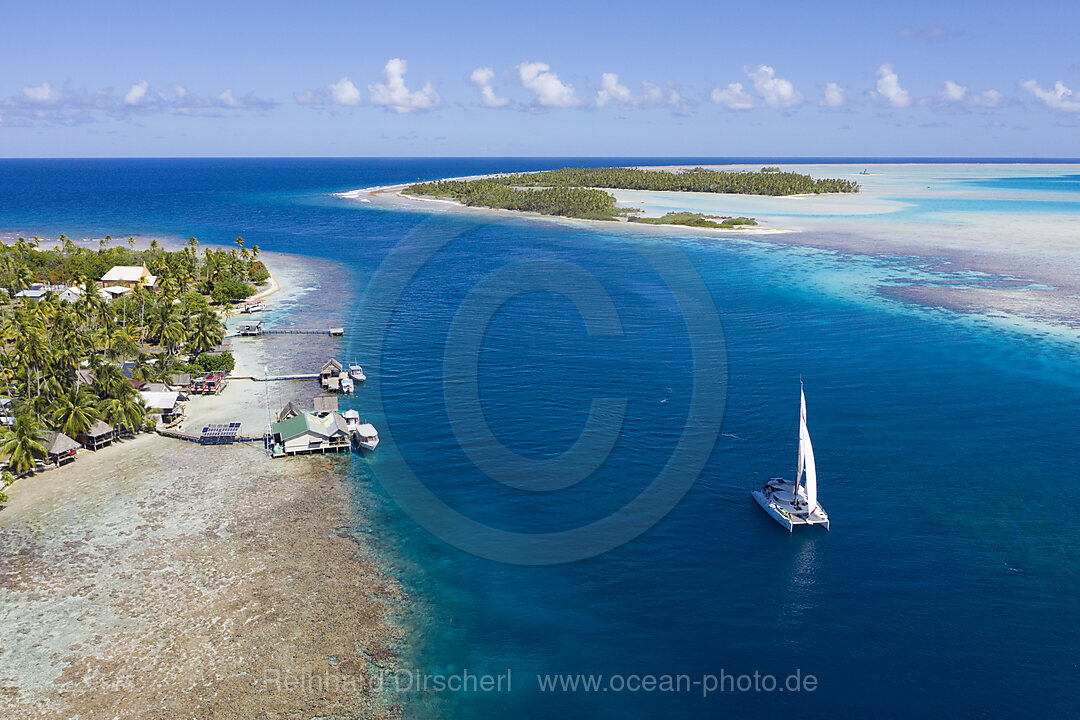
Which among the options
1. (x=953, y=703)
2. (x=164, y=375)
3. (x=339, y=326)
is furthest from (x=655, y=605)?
(x=339, y=326)

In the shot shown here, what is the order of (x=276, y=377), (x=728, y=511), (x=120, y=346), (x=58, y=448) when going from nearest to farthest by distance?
(x=728, y=511) < (x=58, y=448) < (x=120, y=346) < (x=276, y=377)

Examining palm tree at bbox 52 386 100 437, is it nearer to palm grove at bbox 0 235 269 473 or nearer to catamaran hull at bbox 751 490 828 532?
palm grove at bbox 0 235 269 473

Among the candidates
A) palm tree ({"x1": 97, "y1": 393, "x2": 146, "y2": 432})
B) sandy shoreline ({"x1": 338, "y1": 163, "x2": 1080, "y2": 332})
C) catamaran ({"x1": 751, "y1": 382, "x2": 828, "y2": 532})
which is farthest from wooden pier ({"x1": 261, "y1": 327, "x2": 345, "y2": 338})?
sandy shoreline ({"x1": 338, "y1": 163, "x2": 1080, "y2": 332})


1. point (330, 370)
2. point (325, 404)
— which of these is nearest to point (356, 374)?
point (330, 370)

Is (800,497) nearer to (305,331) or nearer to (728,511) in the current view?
(728,511)

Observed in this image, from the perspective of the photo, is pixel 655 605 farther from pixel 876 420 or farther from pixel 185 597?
pixel 876 420

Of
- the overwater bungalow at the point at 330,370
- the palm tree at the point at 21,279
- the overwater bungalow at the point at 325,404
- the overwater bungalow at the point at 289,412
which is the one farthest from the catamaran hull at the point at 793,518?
the palm tree at the point at 21,279
